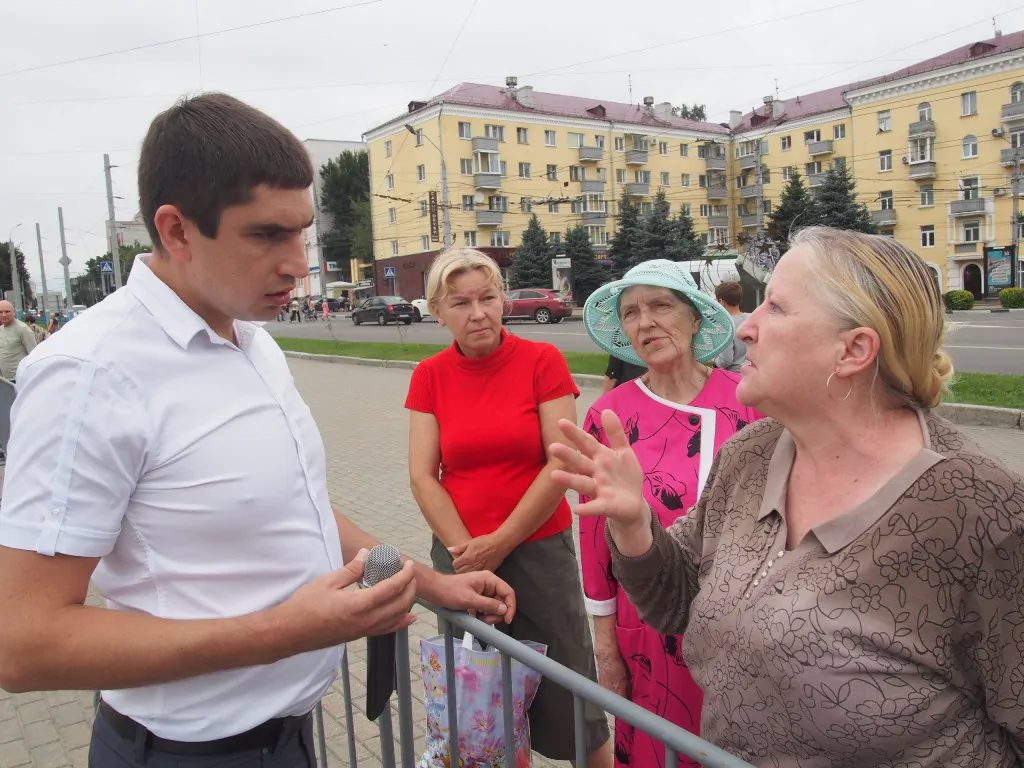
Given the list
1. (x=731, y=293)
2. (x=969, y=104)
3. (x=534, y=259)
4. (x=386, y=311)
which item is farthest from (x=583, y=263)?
(x=731, y=293)

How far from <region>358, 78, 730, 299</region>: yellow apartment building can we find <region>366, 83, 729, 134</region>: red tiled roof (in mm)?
106

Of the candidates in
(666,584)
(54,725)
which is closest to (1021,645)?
(666,584)

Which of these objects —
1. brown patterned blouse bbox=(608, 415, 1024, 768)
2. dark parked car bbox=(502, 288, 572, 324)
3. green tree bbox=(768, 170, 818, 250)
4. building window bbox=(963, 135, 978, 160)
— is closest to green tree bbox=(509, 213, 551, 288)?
dark parked car bbox=(502, 288, 572, 324)

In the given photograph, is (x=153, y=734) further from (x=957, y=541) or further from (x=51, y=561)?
(x=957, y=541)

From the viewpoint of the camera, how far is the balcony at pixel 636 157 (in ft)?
193

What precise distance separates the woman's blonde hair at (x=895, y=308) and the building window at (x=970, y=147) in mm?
57108

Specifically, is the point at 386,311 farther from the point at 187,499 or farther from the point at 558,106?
the point at 187,499

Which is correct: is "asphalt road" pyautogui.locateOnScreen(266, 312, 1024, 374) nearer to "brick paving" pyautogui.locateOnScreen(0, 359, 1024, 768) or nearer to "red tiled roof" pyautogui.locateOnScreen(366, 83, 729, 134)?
"brick paving" pyautogui.locateOnScreen(0, 359, 1024, 768)

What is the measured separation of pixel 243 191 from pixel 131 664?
0.85 meters

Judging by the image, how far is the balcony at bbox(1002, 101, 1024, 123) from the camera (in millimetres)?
45531

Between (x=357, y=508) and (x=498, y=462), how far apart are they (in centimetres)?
434

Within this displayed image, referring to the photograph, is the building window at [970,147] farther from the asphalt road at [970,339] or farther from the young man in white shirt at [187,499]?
the young man in white shirt at [187,499]

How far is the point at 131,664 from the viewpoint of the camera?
1255 millimetres

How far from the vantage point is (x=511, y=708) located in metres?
1.75
